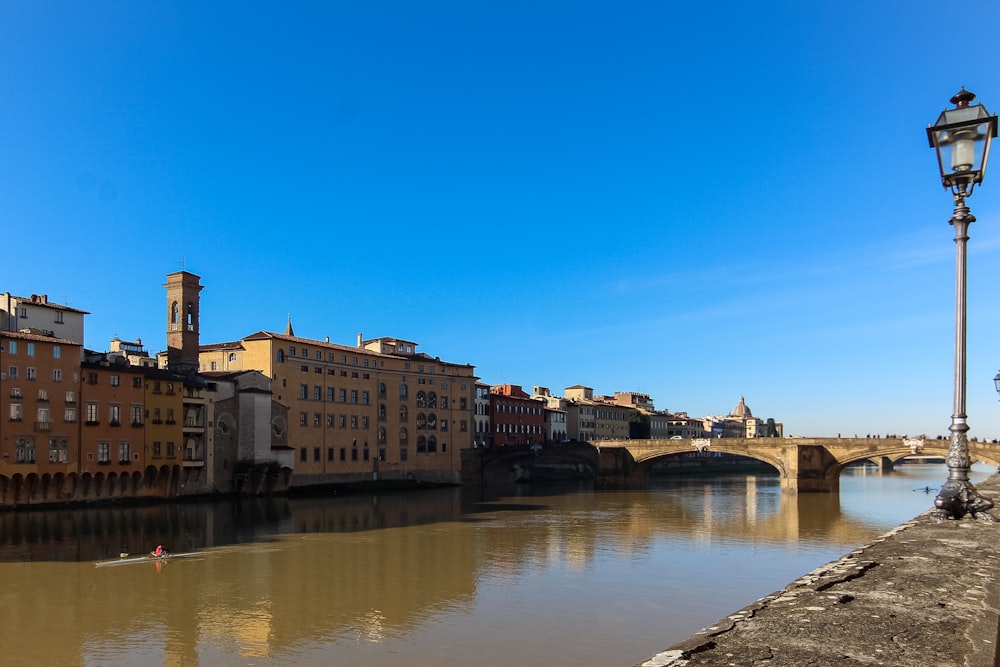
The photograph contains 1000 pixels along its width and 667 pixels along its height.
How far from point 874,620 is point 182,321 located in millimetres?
67839

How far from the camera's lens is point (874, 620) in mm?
6121

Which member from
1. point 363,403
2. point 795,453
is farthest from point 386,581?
point 795,453

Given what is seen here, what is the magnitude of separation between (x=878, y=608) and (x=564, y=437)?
11059 centimetres

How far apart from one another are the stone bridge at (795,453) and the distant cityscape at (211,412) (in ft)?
57.5

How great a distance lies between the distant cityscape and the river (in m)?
4.11

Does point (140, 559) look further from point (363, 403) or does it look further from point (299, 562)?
point (363, 403)

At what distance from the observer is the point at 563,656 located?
18312mm

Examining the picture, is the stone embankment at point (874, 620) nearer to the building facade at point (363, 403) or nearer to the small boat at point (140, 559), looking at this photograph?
the small boat at point (140, 559)

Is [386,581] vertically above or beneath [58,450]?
beneath

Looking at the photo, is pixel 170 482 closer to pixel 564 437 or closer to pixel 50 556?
pixel 50 556

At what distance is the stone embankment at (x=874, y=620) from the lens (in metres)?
5.13

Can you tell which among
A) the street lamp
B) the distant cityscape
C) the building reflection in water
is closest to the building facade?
the distant cityscape

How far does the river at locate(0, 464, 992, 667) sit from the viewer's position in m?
19.3

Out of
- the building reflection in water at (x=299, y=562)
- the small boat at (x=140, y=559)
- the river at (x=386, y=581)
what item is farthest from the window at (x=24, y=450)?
the small boat at (x=140, y=559)
